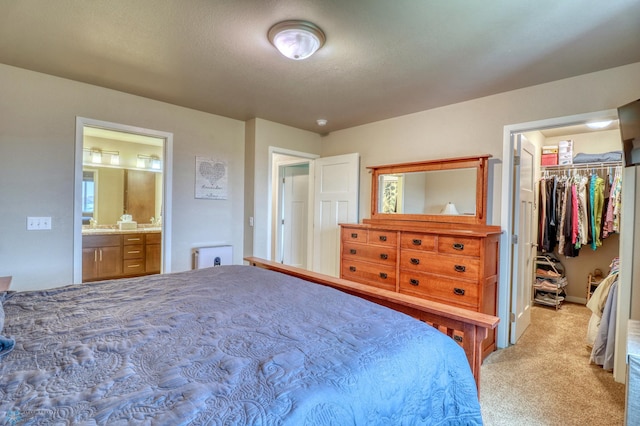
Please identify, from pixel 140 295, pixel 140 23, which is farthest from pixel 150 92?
pixel 140 295

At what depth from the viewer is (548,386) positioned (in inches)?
86.7

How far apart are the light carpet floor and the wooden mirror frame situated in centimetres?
124

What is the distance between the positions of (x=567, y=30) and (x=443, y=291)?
2004 mm

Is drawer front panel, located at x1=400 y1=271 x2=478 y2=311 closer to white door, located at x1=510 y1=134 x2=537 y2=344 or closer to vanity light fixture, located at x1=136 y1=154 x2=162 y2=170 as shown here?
white door, located at x1=510 y1=134 x2=537 y2=344

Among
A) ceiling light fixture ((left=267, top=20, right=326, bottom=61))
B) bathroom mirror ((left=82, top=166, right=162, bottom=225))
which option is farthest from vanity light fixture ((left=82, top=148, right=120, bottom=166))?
ceiling light fixture ((left=267, top=20, right=326, bottom=61))

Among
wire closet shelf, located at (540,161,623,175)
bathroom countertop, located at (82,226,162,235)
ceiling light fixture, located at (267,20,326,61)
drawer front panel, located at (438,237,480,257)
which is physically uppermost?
ceiling light fixture, located at (267,20,326,61)

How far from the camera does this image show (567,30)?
5.93ft

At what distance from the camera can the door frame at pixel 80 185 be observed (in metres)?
2.77

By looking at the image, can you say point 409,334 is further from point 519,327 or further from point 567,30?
point 519,327

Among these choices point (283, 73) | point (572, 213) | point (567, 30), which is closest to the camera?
point (567, 30)

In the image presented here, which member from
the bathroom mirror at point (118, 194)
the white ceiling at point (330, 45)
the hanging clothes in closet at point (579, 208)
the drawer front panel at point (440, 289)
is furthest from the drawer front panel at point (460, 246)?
the bathroom mirror at point (118, 194)

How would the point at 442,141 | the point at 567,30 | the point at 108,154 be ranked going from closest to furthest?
the point at 567,30, the point at 442,141, the point at 108,154

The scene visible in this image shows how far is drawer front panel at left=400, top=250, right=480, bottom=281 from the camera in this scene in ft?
8.10

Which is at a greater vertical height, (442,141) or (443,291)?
(442,141)
